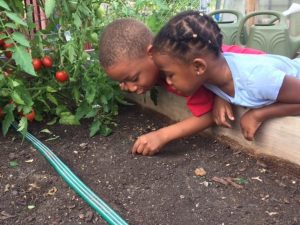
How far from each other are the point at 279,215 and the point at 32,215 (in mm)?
757

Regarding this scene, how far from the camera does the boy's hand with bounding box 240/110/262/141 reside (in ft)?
5.16

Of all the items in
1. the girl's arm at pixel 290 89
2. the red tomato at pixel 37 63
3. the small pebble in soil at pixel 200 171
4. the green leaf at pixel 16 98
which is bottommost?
the small pebble in soil at pixel 200 171

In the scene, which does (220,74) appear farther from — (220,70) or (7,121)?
(7,121)

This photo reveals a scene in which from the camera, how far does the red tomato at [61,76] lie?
6.17 feet

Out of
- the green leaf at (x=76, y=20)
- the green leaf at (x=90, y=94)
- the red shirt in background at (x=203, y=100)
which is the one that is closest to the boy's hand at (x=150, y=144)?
the red shirt in background at (x=203, y=100)

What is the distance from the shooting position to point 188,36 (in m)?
1.41

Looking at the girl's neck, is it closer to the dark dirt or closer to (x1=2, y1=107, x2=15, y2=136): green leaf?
the dark dirt

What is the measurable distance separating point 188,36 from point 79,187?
612 millimetres

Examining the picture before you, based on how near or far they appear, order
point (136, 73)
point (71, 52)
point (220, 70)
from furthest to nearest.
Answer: point (71, 52) < point (136, 73) < point (220, 70)

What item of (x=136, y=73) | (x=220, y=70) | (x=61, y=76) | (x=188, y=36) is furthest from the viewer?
(x=61, y=76)

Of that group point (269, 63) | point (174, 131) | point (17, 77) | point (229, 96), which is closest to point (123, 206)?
point (174, 131)

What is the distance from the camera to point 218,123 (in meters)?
1.69

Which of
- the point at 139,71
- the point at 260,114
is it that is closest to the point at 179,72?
the point at 139,71

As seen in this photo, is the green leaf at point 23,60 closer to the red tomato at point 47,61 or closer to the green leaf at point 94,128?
the red tomato at point 47,61
